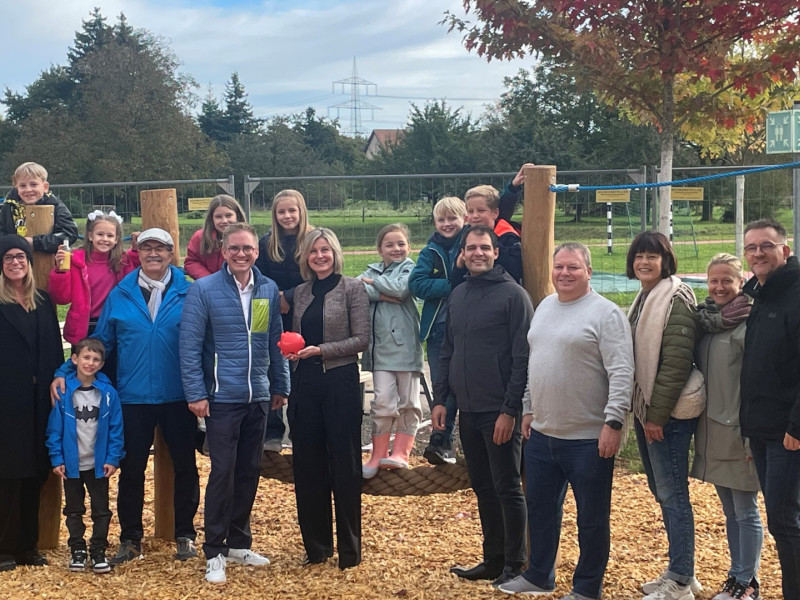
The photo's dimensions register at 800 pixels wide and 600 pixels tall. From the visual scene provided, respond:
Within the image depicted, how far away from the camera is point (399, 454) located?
547cm

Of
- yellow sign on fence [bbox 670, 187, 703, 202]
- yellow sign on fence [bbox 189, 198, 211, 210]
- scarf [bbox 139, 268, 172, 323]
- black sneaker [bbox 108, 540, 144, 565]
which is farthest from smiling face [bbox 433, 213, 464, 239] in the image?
yellow sign on fence [bbox 670, 187, 703, 202]

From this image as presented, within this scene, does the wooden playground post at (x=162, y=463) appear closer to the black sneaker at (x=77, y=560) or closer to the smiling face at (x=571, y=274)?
the black sneaker at (x=77, y=560)

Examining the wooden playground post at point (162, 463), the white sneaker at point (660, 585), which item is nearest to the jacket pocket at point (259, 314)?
the wooden playground post at point (162, 463)

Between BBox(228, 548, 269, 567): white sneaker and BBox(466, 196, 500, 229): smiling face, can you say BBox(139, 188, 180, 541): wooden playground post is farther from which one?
BBox(466, 196, 500, 229): smiling face

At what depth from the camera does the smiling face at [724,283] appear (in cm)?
433

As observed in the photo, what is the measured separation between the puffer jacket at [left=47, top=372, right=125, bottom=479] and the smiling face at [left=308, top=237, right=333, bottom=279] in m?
1.28

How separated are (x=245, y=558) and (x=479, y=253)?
7.24ft

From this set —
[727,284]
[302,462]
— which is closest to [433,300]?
[302,462]

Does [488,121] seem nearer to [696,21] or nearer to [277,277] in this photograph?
[696,21]

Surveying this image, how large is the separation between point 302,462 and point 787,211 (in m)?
10.9

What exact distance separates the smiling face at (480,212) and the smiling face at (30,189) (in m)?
2.69

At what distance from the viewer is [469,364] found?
15.2ft

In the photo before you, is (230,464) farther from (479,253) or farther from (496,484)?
(479,253)

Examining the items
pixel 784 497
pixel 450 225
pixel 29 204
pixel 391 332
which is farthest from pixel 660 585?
pixel 29 204
